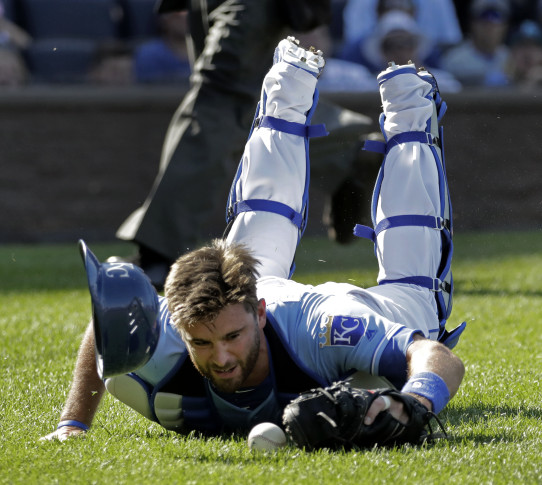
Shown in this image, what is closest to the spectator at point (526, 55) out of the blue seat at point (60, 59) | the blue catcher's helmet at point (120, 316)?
the blue seat at point (60, 59)

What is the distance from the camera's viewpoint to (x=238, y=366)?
131 inches

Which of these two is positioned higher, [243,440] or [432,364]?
[432,364]

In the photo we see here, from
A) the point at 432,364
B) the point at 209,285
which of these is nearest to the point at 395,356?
the point at 432,364

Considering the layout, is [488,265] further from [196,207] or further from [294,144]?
[294,144]

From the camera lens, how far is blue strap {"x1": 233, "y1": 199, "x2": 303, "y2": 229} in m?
4.55

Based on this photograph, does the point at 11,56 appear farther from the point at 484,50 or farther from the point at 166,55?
the point at 484,50

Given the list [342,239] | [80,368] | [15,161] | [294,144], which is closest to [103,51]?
[15,161]

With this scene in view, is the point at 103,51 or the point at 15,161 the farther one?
the point at 103,51

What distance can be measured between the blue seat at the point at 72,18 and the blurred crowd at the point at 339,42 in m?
0.01

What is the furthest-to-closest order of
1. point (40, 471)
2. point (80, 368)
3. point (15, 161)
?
point (15, 161) → point (80, 368) → point (40, 471)

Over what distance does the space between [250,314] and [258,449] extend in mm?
431

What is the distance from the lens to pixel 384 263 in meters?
4.46

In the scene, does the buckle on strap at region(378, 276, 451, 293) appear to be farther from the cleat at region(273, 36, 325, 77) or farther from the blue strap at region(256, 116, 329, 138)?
the cleat at region(273, 36, 325, 77)

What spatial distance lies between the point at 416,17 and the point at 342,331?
9.67m
